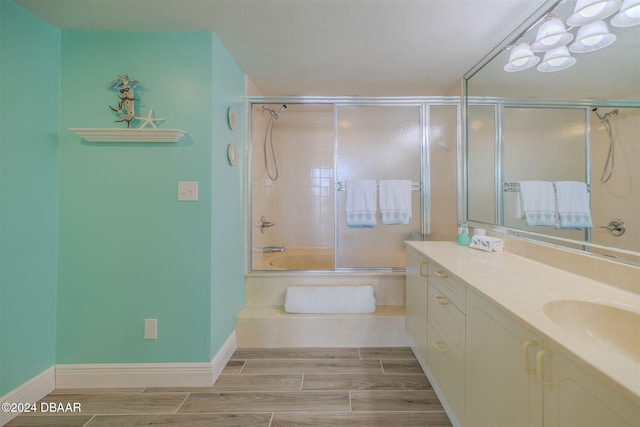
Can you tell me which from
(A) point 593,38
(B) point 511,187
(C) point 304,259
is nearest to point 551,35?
(A) point 593,38

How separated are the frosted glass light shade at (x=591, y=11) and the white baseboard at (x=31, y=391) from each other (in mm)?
3250

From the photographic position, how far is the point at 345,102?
8.02 ft

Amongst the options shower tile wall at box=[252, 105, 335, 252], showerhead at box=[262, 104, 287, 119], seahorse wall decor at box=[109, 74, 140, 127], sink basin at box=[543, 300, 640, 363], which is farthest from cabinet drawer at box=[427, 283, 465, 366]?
showerhead at box=[262, 104, 287, 119]

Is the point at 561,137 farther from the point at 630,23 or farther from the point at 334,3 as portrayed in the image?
the point at 334,3

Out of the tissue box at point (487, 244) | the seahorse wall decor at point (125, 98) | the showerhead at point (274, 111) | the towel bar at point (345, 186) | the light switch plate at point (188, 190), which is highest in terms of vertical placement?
the showerhead at point (274, 111)

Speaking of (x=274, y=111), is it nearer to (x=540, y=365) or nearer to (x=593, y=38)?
(x=593, y=38)

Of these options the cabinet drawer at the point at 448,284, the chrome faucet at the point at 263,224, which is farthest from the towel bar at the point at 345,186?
the cabinet drawer at the point at 448,284

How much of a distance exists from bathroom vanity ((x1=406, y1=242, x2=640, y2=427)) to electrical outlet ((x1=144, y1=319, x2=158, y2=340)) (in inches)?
65.5

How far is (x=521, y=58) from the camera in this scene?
1.60 meters

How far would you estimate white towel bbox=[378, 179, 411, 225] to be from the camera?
243 centimetres

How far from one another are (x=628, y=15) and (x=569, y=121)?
16.5 inches

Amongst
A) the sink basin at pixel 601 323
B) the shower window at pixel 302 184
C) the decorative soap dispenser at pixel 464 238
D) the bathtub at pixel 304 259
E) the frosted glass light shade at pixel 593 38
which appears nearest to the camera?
the sink basin at pixel 601 323

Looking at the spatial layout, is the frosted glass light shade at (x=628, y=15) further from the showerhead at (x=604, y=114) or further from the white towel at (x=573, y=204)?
the white towel at (x=573, y=204)

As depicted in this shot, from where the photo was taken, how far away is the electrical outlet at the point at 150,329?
171 cm
